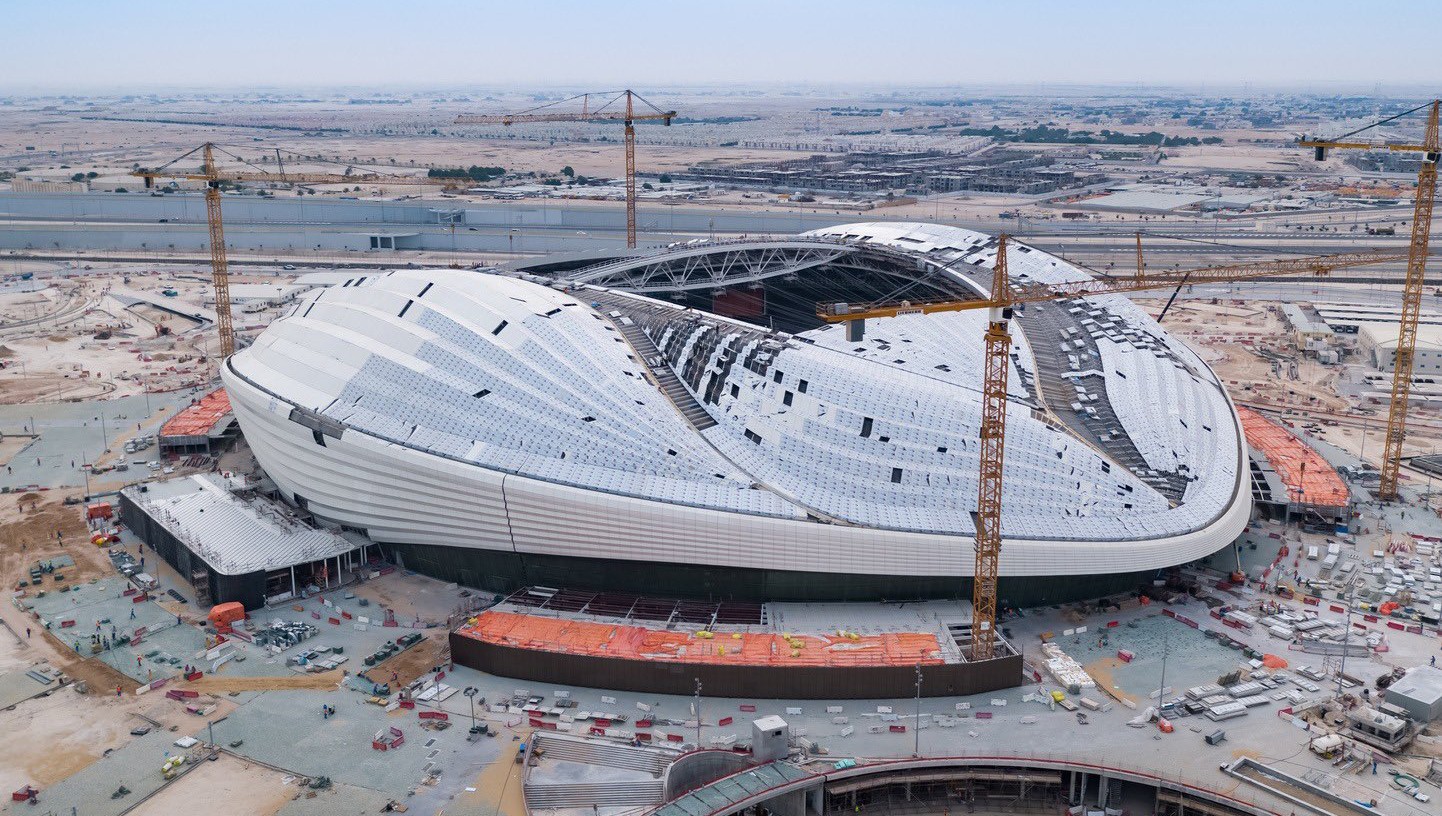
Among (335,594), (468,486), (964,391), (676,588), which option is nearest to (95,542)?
(335,594)

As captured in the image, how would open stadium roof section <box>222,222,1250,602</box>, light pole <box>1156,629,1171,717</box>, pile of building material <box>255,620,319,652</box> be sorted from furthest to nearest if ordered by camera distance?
open stadium roof section <box>222,222,1250,602</box> → pile of building material <box>255,620,319,652</box> → light pole <box>1156,629,1171,717</box>

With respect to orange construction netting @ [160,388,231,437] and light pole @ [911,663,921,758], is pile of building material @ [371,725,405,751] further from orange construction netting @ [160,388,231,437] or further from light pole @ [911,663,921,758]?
orange construction netting @ [160,388,231,437]

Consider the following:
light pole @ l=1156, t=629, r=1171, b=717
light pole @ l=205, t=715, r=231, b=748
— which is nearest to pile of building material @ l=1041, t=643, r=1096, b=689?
light pole @ l=1156, t=629, r=1171, b=717

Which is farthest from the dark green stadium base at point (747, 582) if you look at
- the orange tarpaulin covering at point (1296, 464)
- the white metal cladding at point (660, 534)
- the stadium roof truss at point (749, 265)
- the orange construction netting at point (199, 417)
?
the orange construction netting at point (199, 417)

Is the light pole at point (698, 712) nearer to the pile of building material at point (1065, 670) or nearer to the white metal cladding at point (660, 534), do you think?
the white metal cladding at point (660, 534)

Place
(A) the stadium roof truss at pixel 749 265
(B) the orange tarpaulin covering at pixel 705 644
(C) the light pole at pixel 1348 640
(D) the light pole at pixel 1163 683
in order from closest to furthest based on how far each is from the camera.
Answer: (D) the light pole at pixel 1163 683, (C) the light pole at pixel 1348 640, (B) the orange tarpaulin covering at pixel 705 644, (A) the stadium roof truss at pixel 749 265

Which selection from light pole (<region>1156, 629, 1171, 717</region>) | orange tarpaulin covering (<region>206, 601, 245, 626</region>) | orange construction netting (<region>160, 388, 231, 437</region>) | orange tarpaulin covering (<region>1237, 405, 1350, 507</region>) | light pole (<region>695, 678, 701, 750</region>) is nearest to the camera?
light pole (<region>695, 678, 701, 750</region>)

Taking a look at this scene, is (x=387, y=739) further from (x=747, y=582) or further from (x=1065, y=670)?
(x=1065, y=670)
